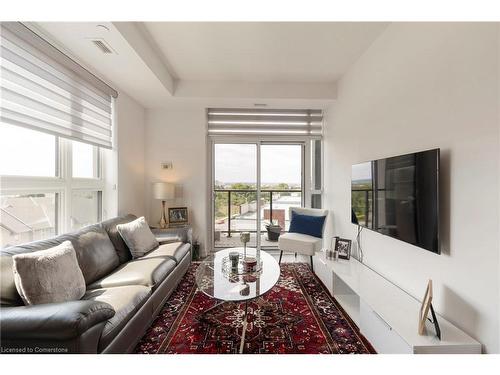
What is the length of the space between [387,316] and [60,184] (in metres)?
3.07

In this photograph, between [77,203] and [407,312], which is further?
[77,203]

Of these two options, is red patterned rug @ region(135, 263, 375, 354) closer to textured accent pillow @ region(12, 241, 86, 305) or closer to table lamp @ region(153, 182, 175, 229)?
textured accent pillow @ region(12, 241, 86, 305)

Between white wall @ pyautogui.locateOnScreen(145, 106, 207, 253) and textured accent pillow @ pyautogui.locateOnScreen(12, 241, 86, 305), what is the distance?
7.77 feet

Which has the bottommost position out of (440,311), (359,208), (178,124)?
(440,311)

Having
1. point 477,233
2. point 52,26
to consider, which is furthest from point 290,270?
point 52,26

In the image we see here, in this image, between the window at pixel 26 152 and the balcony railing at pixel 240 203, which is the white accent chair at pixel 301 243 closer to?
the balcony railing at pixel 240 203

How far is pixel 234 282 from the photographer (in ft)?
6.41

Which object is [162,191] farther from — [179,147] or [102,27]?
[102,27]

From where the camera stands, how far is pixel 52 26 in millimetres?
1855

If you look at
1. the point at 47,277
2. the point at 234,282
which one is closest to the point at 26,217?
the point at 47,277

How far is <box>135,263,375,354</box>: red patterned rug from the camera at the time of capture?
68.5 inches

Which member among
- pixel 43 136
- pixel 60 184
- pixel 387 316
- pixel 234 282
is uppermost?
pixel 43 136

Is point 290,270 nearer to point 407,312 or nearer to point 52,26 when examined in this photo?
point 407,312

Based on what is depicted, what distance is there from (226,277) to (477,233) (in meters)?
1.82
